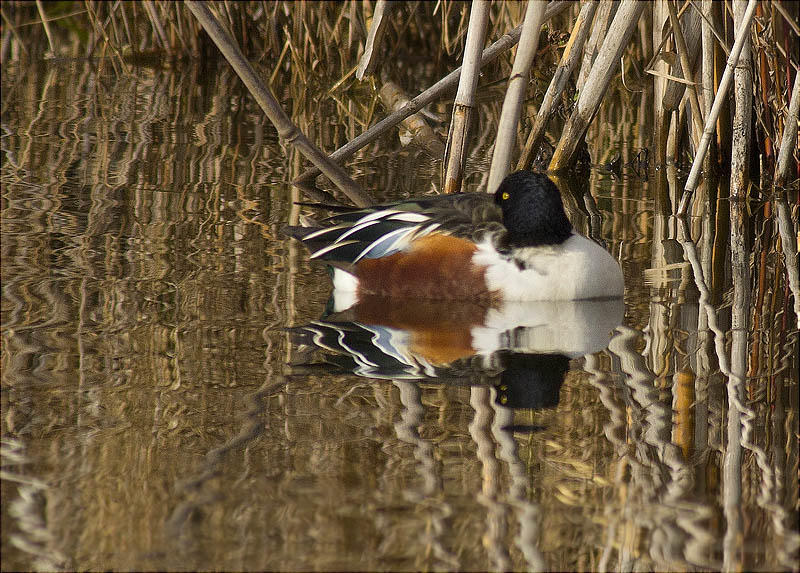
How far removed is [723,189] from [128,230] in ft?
11.3

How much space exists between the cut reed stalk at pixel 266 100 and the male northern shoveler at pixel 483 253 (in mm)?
714

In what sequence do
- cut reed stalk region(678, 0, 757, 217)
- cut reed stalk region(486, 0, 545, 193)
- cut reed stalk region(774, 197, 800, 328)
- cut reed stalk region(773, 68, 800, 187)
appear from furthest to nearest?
cut reed stalk region(773, 68, 800, 187) → cut reed stalk region(678, 0, 757, 217) → cut reed stalk region(486, 0, 545, 193) → cut reed stalk region(774, 197, 800, 328)

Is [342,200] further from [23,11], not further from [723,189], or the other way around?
[23,11]

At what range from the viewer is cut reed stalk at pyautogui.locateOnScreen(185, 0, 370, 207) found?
5.01 metres

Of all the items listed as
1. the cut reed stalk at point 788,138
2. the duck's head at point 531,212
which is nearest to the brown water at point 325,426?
the duck's head at point 531,212

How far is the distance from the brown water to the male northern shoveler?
0.15 meters

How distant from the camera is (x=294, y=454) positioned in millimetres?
3574

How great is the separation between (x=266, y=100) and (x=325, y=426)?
6.86 feet

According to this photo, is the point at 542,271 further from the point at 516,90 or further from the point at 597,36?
the point at 597,36

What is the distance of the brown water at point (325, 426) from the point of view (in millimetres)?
3098

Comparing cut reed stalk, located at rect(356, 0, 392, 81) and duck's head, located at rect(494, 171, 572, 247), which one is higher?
cut reed stalk, located at rect(356, 0, 392, 81)

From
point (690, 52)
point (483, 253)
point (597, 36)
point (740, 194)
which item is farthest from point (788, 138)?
point (483, 253)

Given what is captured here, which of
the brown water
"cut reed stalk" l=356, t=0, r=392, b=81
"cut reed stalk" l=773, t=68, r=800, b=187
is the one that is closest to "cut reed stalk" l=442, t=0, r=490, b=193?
"cut reed stalk" l=356, t=0, r=392, b=81

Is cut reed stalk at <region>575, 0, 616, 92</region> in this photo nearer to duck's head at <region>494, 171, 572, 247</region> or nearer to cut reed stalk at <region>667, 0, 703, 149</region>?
cut reed stalk at <region>667, 0, 703, 149</region>
